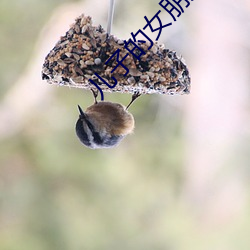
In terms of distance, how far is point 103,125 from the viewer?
1.15 m

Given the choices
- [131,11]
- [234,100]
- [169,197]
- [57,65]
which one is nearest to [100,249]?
[169,197]

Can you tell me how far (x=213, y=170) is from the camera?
9.36 ft

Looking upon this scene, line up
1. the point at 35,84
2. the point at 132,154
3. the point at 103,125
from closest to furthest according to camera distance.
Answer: the point at 103,125 → the point at 35,84 → the point at 132,154

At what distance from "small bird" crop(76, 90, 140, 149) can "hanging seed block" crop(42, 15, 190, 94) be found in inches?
4.6

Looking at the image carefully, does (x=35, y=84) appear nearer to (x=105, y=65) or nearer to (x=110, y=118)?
(x=110, y=118)

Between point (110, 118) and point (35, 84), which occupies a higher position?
point (35, 84)

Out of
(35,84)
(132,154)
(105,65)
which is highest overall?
(35,84)

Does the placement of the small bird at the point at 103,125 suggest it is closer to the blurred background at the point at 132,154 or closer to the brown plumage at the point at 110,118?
the brown plumage at the point at 110,118

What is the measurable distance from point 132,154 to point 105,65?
1.94m

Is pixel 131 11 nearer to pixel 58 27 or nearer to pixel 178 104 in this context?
pixel 58 27

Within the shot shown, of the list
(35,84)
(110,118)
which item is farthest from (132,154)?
(110,118)

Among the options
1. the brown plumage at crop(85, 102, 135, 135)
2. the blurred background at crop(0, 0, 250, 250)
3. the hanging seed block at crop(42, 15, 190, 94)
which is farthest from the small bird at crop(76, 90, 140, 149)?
the blurred background at crop(0, 0, 250, 250)

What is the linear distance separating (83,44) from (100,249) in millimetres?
2072

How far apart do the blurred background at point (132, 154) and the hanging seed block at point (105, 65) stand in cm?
157
